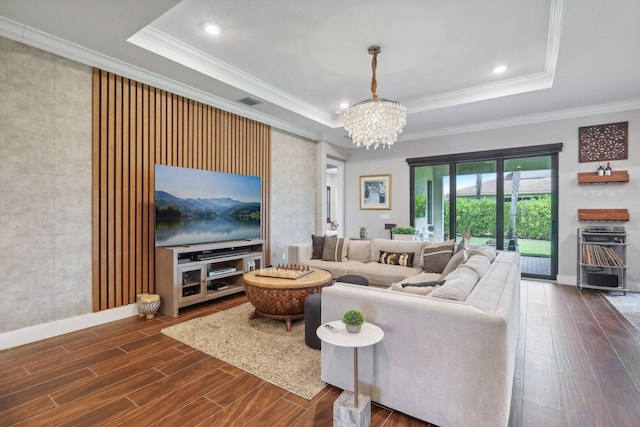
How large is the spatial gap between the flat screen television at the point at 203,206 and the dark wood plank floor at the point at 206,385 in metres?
1.20

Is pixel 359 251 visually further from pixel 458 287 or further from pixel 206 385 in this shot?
pixel 206 385

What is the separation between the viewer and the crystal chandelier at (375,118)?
3.29m

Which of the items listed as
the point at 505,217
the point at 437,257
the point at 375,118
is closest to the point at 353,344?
the point at 375,118

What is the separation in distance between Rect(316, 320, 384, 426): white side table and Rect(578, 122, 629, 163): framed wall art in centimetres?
526

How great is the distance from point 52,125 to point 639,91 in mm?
7153

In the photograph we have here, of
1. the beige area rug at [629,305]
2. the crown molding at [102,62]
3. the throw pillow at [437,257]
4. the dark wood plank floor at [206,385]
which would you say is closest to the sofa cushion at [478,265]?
the dark wood plank floor at [206,385]

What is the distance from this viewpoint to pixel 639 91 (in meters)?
4.24

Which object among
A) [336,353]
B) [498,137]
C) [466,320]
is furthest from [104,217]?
[498,137]

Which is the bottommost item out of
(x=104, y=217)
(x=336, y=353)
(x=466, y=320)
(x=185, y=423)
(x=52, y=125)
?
(x=185, y=423)

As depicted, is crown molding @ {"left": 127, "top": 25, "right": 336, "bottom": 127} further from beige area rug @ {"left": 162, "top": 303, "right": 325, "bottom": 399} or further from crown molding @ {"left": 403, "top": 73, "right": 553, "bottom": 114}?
beige area rug @ {"left": 162, "top": 303, "right": 325, "bottom": 399}

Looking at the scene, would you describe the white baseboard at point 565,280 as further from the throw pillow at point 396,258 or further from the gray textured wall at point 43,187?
the gray textured wall at point 43,187

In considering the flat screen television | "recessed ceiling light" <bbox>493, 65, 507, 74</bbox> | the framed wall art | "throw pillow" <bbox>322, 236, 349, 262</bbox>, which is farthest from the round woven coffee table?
the framed wall art

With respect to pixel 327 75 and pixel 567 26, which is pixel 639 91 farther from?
pixel 327 75

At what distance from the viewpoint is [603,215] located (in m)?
4.70
